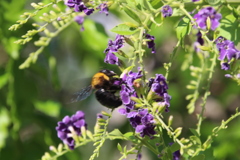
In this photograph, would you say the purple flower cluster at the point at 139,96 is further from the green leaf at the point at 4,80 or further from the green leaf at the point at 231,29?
A: the green leaf at the point at 4,80

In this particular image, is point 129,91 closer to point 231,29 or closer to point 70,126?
point 70,126

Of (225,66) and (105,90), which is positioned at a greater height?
(225,66)

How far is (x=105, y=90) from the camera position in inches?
52.4

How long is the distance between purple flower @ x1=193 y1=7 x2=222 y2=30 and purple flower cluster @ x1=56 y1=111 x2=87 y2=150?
0.34 meters

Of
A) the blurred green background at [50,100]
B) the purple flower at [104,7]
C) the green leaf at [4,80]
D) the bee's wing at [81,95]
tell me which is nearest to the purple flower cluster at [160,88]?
the purple flower at [104,7]

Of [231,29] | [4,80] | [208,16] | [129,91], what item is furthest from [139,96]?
[4,80]

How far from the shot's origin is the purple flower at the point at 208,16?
1.06 m

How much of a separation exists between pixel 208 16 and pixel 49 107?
131cm

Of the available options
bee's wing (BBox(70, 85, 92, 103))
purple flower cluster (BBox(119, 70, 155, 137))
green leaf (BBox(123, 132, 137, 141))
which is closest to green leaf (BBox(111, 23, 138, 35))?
purple flower cluster (BBox(119, 70, 155, 137))

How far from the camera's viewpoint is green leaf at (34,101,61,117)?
220cm

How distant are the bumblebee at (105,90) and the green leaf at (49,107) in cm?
75

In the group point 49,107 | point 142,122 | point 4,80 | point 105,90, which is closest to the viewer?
point 142,122

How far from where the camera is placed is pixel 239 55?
3.45 feet

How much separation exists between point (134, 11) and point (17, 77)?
3.51ft
